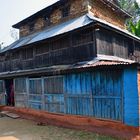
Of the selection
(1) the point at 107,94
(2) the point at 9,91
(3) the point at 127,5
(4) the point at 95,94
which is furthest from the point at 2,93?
(3) the point at 127,5

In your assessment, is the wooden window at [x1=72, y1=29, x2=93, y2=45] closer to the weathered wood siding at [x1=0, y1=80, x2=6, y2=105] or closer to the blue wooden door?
the blue wooden door

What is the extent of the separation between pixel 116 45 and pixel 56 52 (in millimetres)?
4136

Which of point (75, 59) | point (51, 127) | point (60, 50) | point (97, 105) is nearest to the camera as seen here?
point (97, 105)

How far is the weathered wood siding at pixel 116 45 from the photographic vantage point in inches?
509

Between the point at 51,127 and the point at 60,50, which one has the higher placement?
the point at 60,50

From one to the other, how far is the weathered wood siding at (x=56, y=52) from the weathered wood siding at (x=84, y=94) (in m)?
2.33

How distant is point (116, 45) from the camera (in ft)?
47.5

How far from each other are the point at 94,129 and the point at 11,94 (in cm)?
1012

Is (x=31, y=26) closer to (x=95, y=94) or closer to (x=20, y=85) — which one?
(x=20, y=85)

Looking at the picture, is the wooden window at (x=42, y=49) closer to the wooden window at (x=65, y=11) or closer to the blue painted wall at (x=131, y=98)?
the wooden window at (x=65, y=11)

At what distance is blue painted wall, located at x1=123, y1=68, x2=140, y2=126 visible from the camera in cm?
796

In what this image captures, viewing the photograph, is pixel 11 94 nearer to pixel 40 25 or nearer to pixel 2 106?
pixel 2 106

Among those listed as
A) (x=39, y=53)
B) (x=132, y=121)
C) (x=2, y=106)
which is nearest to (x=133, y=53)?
(x=39, y=53)

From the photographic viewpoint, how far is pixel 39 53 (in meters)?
16.7
